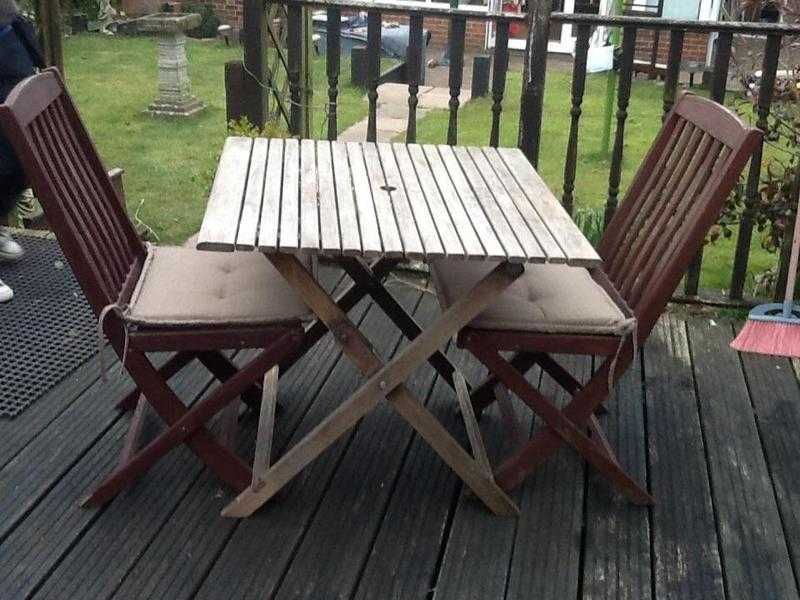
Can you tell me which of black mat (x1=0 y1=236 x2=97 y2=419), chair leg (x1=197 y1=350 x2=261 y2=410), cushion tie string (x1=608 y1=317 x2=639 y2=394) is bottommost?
black mat (x1=0 y1=236 x2=97 y2=419)

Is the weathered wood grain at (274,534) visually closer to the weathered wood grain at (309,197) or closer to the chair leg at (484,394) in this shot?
the chair leg at (484,394)

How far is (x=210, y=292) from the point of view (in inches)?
102

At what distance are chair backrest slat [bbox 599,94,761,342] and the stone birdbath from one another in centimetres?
689

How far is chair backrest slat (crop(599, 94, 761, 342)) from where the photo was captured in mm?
2422

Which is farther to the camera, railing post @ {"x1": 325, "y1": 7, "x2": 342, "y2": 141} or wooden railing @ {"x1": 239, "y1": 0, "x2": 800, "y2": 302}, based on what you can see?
railing post @ {"x1": 325, "y1": 7, "x2": 342, "y2": 141}

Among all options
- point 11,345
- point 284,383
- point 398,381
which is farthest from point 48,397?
point 398,381

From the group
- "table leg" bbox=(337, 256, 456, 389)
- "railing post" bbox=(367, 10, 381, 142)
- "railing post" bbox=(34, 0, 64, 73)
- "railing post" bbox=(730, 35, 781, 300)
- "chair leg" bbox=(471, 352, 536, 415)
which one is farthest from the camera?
"railing post" bbox=(34, 0, 64, 73)

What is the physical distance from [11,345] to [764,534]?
2.57m

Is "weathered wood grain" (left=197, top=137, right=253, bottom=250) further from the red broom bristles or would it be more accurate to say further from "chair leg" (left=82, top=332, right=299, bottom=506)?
the red broom bristles

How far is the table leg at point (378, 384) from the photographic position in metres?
2.30

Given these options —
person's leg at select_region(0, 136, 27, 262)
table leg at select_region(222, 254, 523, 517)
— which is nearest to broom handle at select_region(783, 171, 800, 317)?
table leg at select_region(222, 254, 523, 517)

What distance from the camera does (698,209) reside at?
2.46 meters

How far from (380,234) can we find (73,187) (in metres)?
0.88

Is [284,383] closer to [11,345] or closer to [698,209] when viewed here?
[11,345]
